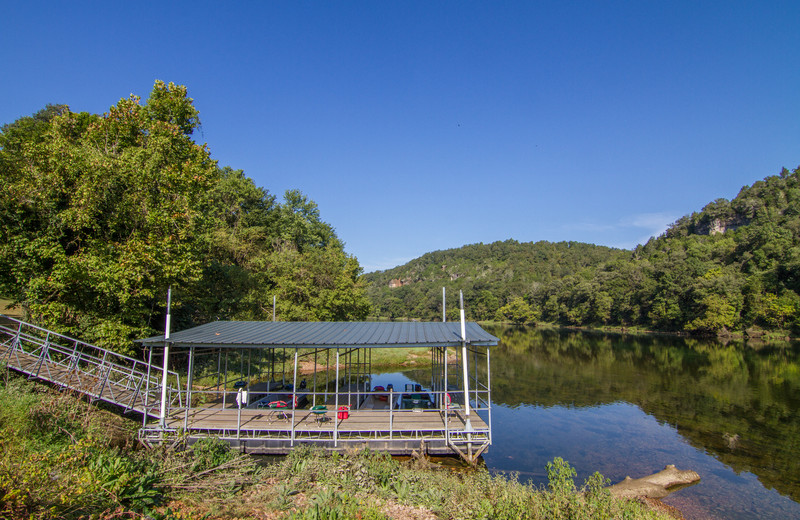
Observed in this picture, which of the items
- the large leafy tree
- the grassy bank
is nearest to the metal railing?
the grassy bank

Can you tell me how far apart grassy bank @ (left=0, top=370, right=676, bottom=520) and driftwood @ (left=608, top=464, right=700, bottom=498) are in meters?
3.13

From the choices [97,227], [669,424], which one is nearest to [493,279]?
[669,424]

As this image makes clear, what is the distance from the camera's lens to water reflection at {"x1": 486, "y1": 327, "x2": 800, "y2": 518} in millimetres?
13273

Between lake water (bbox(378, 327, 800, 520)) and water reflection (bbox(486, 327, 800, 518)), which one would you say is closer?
lake water (bbox(378, 327, 800, 520))

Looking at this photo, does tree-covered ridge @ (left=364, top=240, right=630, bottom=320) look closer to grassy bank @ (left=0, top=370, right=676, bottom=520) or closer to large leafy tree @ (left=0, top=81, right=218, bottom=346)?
large leafy tree @ (left=0, top=81, right=218, bottom=346)

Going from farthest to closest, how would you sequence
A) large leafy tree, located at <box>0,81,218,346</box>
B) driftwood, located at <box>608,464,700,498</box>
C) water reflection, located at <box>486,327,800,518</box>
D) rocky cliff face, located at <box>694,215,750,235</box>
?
1. rocky cliff face, located at <box>694,215,750,235</box>
2. large leafy tree, located at <box>0,81,218,346</box>
3. water reflection, located at <box>486,327,800,518</box>
4. driftwood, located at <box>608,464,700,498</box>

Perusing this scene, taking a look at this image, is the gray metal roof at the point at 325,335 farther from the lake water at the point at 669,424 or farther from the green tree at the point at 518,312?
the green tree at the point at 518,312

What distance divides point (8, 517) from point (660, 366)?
41967 mm

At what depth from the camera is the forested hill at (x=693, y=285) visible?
5753cm

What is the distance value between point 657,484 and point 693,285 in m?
60.3

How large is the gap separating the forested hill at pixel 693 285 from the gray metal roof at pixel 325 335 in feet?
198

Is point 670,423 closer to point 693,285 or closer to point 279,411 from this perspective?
point 279,411

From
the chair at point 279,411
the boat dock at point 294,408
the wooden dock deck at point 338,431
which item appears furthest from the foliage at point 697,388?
the chair at point 279,411

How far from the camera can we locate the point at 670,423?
19.9 metres
